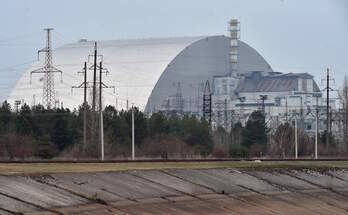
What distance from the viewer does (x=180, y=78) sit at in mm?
165500

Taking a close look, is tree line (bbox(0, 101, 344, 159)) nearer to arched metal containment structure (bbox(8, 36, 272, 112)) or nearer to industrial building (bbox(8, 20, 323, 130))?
industrial building (bbox(8, 20, 323, 130))

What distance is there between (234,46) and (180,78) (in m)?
14.3

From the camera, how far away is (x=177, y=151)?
64.6m

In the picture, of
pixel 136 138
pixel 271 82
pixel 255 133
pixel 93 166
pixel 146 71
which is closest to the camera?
pixel 93 166

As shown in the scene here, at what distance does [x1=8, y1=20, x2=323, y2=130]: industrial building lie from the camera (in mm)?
154500

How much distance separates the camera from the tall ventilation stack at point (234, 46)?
573 ft

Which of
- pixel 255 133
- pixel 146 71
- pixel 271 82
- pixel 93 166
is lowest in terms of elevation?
pixel 93 166

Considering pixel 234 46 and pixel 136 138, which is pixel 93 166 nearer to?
pixel 136 138

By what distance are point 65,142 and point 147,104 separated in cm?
8505

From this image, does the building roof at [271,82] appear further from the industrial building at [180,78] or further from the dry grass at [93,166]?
the dry grass at [93,166]

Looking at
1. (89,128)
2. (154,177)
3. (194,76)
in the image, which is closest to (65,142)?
(89,128)

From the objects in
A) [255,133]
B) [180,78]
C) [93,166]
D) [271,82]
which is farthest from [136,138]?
[271,82]

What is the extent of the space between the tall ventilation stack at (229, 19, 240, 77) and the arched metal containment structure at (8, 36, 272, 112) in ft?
3.90

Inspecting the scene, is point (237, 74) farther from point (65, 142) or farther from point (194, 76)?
point (65, 142)
